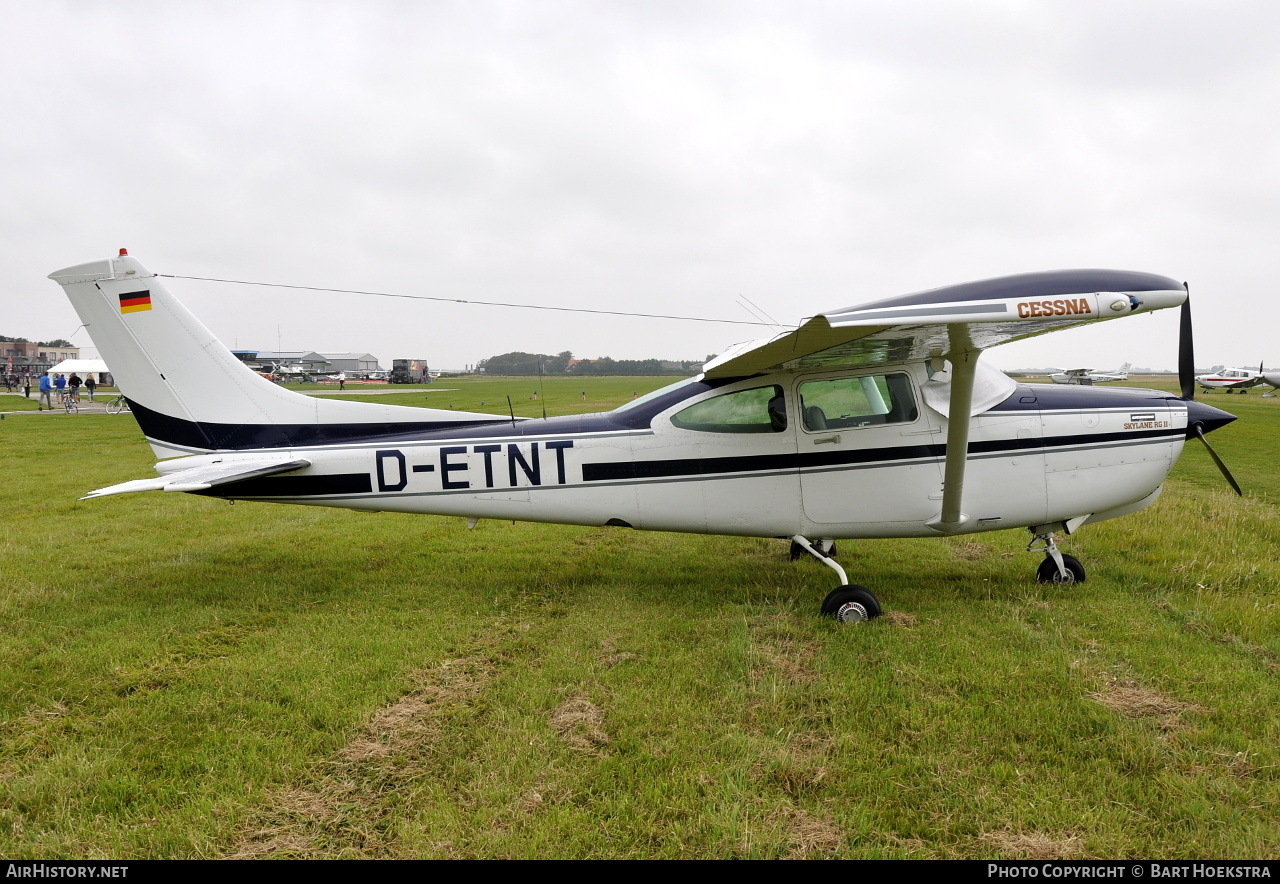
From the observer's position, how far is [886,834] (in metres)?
2.84

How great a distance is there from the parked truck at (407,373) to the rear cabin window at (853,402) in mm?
69542

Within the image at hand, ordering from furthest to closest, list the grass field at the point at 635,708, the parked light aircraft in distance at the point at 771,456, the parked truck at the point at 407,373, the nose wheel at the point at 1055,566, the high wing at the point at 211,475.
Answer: the parked truck at the point at 407,373 < the nose wheel at the point at 1055,566 < the parked light aircraft in distance at the point at 771,456 < the high wing at the point at 211,475 < the grass field at the point at 635,708

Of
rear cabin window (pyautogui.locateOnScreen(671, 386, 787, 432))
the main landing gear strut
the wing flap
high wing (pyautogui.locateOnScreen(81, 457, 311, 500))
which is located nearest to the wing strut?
the wing flap

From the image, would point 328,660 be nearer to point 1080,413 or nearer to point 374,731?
point 374,731

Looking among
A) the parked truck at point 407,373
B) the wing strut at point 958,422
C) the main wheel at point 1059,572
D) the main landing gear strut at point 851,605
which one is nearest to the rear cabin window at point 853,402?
the wing strut at point 958,422

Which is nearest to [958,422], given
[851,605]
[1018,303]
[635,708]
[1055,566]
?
[1018,303]

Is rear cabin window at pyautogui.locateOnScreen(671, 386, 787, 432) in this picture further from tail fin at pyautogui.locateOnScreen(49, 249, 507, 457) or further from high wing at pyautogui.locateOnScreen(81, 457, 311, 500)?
high wing at pyautogui.locateOnScreen(81, 457, 311, 500)

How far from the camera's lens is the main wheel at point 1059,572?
614 centimetres

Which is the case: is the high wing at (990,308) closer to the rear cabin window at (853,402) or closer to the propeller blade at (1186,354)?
the rear cabin window at (853,402)

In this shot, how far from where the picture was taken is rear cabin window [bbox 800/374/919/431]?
561 centimetres

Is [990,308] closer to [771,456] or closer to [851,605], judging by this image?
[771,456]

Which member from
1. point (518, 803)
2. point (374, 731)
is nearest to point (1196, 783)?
point (518, 803)

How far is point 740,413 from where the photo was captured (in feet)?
18.8

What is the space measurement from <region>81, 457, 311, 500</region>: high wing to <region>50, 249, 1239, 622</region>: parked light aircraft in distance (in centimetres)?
2
